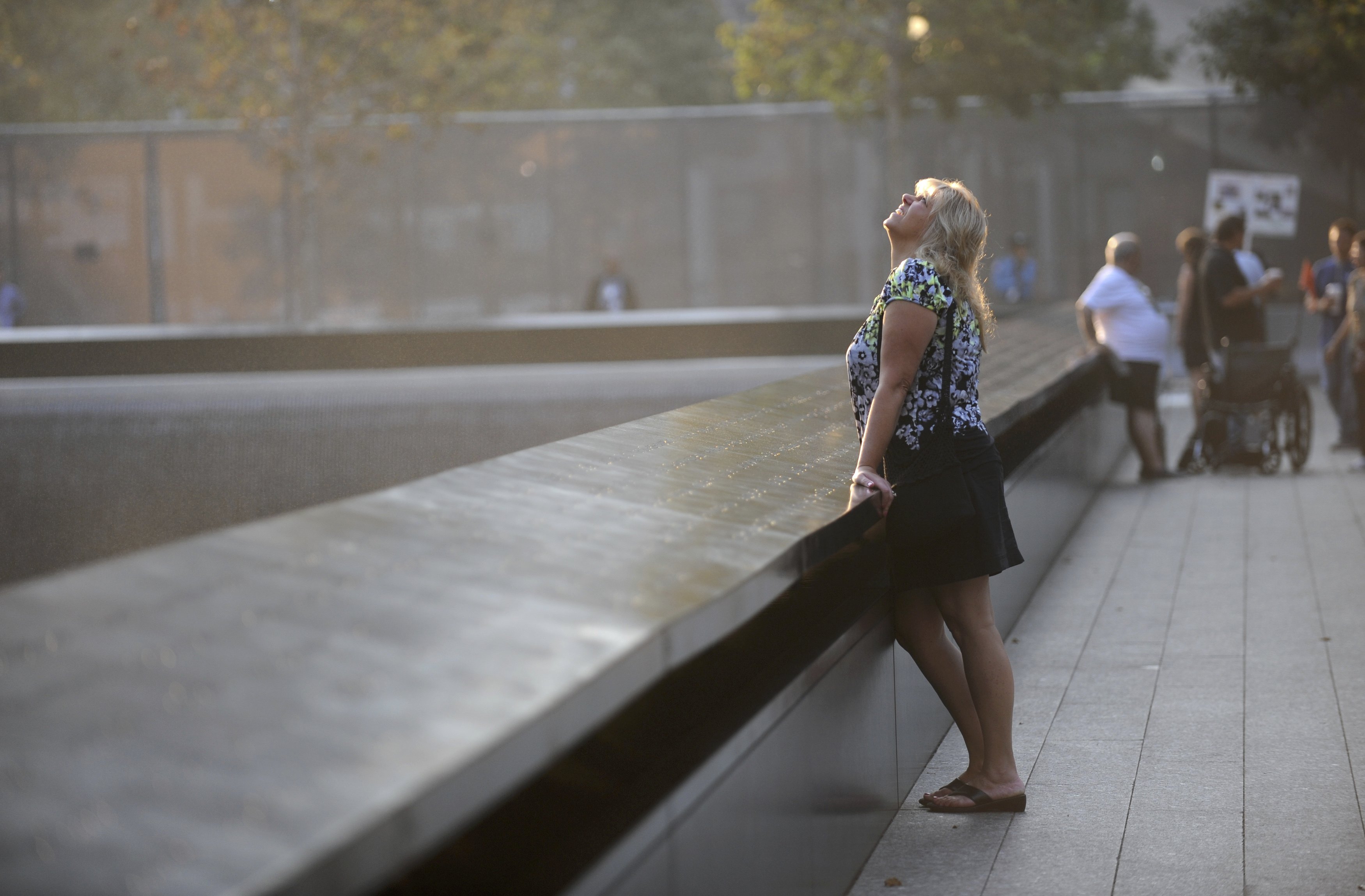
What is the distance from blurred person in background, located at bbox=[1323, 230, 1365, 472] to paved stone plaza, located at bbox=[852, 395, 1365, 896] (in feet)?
8.43

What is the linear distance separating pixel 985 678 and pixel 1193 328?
28.7 feet

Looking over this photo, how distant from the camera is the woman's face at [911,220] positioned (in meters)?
4.34

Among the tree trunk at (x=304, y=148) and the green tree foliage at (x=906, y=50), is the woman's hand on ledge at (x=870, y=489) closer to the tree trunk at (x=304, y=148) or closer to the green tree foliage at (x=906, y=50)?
the green tree foliage at (x=906, y=50)

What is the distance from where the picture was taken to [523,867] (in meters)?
2.27

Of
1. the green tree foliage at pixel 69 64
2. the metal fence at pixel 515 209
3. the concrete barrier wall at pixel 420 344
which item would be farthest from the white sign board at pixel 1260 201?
the green tree foliage at pixel 69 64

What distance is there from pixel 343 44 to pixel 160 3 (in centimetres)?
398

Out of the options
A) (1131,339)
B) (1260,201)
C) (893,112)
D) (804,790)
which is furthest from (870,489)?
(1260,201)

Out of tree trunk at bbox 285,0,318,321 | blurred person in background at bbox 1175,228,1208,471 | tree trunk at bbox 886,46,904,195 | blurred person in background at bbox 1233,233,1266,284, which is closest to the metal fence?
tree trunk at bbox 285,0,318,321

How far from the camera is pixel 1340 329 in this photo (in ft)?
42.9

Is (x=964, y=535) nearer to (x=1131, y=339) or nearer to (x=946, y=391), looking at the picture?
(x=946, y=391)

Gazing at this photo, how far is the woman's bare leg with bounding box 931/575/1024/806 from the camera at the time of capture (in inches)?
179

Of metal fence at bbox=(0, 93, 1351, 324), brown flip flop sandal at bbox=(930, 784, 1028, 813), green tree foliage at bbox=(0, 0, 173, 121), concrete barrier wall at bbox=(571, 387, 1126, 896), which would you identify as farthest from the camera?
green tree foliage at bbox=(0, 0, 173, 121)

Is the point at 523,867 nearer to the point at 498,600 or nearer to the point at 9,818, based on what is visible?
the point at 498,600

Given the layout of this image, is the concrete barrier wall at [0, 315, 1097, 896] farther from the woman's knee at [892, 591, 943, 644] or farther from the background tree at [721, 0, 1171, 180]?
the background tree at [721, 0, 1171, 180]
